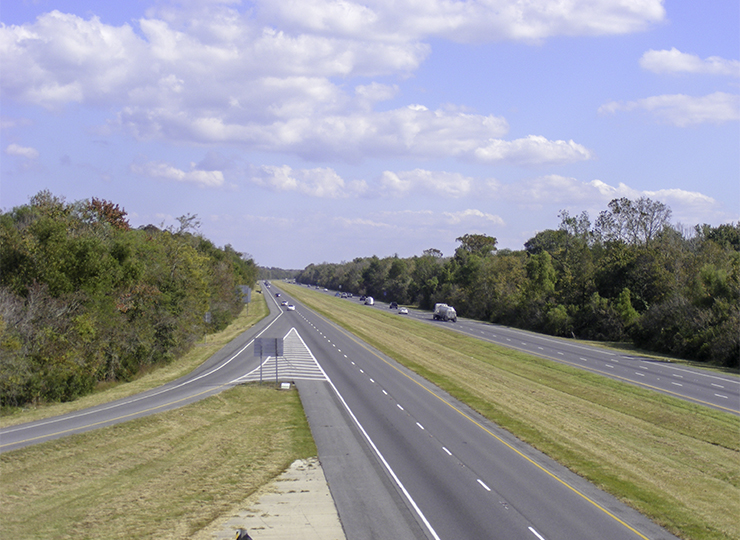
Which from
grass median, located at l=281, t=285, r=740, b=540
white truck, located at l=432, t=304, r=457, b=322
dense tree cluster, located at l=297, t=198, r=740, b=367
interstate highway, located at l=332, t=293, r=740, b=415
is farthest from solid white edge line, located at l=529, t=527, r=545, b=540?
white truck, located at l=432, t=304, r=457, b=322

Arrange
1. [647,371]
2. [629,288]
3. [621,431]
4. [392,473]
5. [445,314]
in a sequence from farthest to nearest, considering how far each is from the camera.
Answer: [445,314] < [629,288] < [647,371] < [621,431] < [392,473]

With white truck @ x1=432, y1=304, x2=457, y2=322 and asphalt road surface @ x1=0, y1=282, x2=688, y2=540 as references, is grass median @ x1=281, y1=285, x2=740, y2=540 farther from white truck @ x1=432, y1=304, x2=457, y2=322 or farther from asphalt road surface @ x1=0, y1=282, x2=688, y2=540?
white truck @ x1=432, y1=304, x2=457, y2=322

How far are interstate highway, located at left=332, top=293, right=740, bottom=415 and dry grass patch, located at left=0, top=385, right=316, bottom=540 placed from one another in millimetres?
23170

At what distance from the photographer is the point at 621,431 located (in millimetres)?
24672

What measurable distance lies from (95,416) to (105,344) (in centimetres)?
1233

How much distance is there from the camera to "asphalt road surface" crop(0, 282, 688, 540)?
13680mm

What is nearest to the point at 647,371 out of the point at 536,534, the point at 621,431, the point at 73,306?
the point at 621,431

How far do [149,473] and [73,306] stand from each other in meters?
20.8

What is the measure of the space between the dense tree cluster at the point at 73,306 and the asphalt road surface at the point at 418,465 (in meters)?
5.02

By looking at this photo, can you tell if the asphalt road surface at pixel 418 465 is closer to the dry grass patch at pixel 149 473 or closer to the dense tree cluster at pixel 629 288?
the dry grass patch at pixel 149 473

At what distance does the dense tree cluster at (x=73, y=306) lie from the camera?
30.9 meters

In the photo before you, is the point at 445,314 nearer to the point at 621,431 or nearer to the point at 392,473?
the point at 621,431

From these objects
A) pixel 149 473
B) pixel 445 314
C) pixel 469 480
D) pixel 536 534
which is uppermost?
pixel 445 314

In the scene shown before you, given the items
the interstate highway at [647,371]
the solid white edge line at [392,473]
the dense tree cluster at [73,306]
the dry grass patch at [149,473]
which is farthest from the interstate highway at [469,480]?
the dense tree cluster at [73,306]
